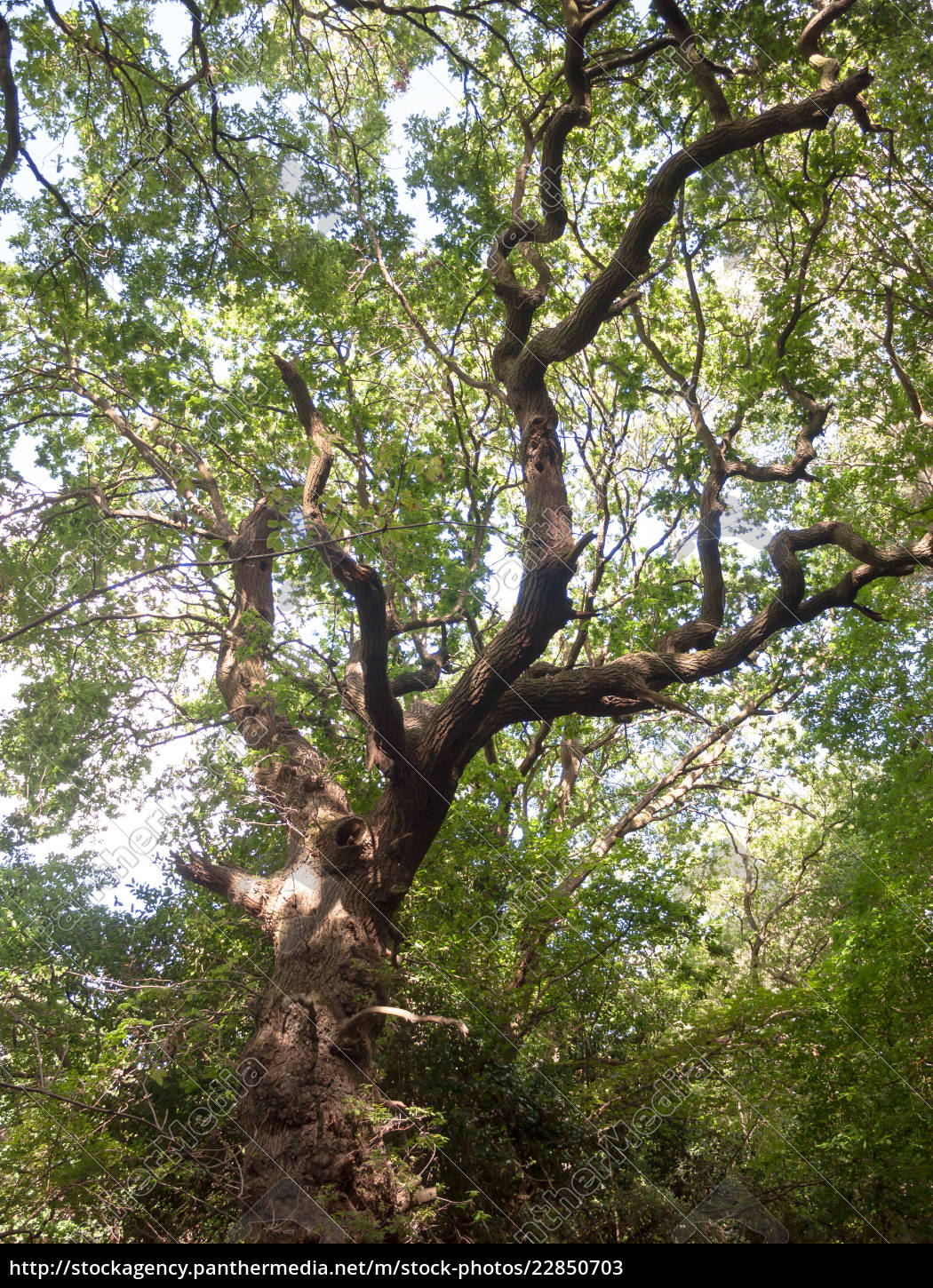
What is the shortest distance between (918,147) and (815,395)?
2399 mm

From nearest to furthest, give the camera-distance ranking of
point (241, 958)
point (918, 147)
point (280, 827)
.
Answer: point (241, 958), point (280, 827), point (918, 147)

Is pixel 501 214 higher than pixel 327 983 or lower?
higher

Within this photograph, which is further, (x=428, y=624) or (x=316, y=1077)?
(x=428, y=624)

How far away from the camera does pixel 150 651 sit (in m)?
9.65

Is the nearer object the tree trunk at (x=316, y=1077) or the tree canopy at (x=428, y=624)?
the tree trunk at (x=316, y=1077)

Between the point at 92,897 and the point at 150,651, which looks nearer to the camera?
the point at 92,897

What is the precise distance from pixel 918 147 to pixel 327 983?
9000 millimetres

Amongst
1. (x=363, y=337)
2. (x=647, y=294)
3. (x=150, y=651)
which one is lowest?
(x=150, y=651)

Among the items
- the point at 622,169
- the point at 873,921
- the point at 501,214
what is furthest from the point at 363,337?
the point at 873,921

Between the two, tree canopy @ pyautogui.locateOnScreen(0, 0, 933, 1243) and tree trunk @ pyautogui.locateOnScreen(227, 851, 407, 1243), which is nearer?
tree trunk @ pyautogui.locateOnScreen(227, 851, 407, 1243)

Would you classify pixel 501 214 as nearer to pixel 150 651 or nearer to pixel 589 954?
pixel 150 651

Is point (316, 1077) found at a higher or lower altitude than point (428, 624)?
lower

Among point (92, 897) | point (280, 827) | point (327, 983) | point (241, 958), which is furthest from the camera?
point (92, 897)

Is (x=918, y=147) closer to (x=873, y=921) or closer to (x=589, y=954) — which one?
(x=873, y=921)
